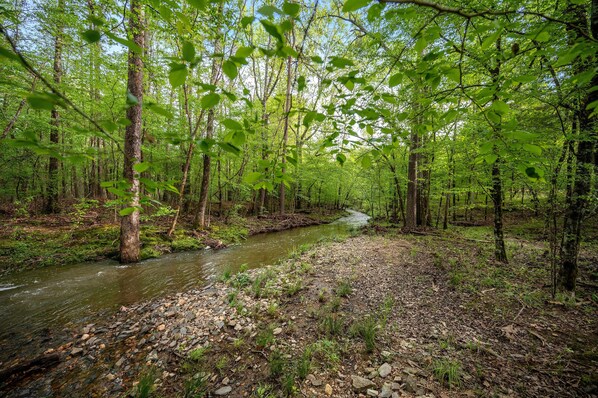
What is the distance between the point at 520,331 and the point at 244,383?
3928mm

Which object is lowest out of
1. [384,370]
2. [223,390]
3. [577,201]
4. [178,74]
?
[223,390]

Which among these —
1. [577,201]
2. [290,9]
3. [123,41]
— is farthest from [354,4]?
[577,201]

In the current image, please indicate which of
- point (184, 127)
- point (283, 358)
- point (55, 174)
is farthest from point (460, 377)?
point (55, 174)

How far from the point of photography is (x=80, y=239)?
8375 mm

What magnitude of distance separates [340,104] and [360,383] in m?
3.00

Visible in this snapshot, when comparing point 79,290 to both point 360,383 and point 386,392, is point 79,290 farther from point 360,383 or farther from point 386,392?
point 386,392

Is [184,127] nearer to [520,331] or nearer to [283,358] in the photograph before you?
[283,358]

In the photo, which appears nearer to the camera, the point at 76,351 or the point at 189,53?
the point at 189,53

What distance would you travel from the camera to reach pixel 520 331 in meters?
3.26

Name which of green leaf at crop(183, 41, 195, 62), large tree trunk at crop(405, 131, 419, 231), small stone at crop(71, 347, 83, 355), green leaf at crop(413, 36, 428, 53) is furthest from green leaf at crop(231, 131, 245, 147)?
large tree trunk at crop(405, 131, 419, 231)

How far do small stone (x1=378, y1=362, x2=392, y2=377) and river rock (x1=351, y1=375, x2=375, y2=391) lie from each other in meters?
0.17

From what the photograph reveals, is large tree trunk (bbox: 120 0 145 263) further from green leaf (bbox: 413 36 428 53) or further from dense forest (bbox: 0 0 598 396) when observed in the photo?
green leaf (bbox: 413 36 428 53)

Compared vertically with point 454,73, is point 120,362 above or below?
below

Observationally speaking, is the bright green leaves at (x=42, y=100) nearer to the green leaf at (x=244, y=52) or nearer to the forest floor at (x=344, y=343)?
the green leaf at (x=244, y=52)
